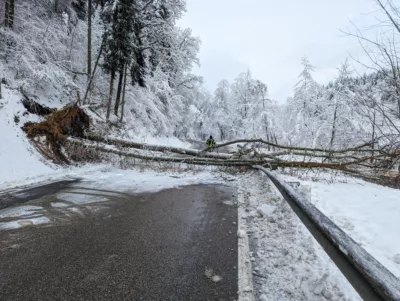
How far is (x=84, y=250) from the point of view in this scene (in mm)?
3623

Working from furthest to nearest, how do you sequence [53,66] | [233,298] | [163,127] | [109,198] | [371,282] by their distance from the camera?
1. [163,127]
2. [53,66]
3. [109,198]
4. [233,298]
5. [371,282]

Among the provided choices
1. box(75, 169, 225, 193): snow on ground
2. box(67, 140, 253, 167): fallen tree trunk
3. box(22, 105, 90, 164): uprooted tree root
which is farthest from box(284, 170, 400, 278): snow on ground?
box(22, 105, 90, 164): uprooted tree root

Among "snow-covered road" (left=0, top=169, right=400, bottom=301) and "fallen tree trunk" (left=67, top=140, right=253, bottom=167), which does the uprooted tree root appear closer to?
"fallen tree trunk" (left=67, top=140, right=253, bottom=167)

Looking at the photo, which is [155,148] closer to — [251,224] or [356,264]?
[251,224]

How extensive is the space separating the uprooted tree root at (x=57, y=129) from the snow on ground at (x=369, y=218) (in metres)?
8.70

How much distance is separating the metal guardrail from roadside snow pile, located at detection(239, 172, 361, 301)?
1.31 feet

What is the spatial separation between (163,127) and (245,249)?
24094mm

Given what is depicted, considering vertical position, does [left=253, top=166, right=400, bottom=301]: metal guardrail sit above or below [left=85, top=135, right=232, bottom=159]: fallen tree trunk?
below

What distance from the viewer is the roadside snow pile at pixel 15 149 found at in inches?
308

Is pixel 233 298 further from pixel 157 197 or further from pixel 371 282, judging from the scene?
pixel 157 197

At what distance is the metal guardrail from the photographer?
1625 millimetres

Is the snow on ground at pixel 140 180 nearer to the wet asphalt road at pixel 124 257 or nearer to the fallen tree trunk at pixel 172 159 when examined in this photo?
the fallen tree trunk at pixel 172 159

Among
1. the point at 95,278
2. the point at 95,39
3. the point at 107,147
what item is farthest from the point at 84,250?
the point at 95,39

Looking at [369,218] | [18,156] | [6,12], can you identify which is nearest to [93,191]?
[18,156]
